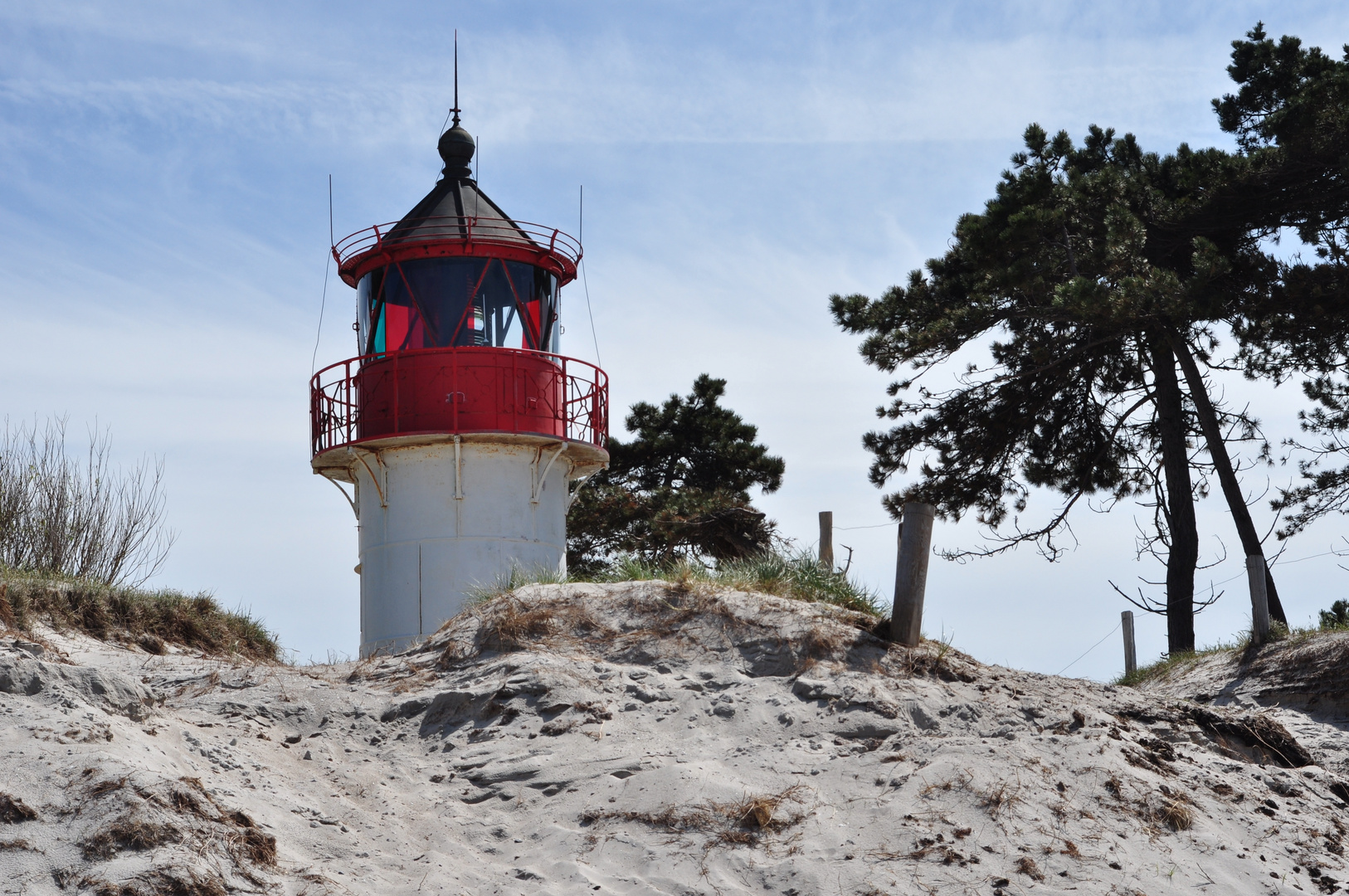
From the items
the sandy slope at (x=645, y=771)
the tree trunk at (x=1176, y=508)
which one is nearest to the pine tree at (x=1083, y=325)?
the tree trunk at (x=1176, y=508)

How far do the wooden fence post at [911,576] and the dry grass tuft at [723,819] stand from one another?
2355 mm

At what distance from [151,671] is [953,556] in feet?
36.8

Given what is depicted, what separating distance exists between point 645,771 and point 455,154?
11.1m

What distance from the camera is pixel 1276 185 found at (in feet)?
53.6

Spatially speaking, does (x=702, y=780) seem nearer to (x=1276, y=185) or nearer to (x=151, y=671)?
(x=151, y=671)

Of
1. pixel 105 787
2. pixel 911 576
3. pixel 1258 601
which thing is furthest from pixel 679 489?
pixel 105 787

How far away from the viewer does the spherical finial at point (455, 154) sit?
17.2 m

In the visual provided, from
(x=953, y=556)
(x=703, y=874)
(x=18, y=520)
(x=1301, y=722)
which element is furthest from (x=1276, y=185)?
(x=18, y=520)

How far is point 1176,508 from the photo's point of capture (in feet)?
57.3

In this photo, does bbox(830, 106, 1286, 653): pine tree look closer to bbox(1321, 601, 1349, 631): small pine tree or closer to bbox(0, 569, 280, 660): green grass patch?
bbox(1321, 601, 1349, 631): small pine tree

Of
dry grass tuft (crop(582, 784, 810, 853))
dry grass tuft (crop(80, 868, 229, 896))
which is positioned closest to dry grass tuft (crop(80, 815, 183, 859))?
dry grass tuft (crop(80, 868, 229, 896))

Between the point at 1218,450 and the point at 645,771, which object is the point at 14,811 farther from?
the point at 1218,450

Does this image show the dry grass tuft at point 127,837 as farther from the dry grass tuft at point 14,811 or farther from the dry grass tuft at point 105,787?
the dry grass tuft at point 14,811

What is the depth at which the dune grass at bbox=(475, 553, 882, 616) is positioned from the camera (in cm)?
1038
